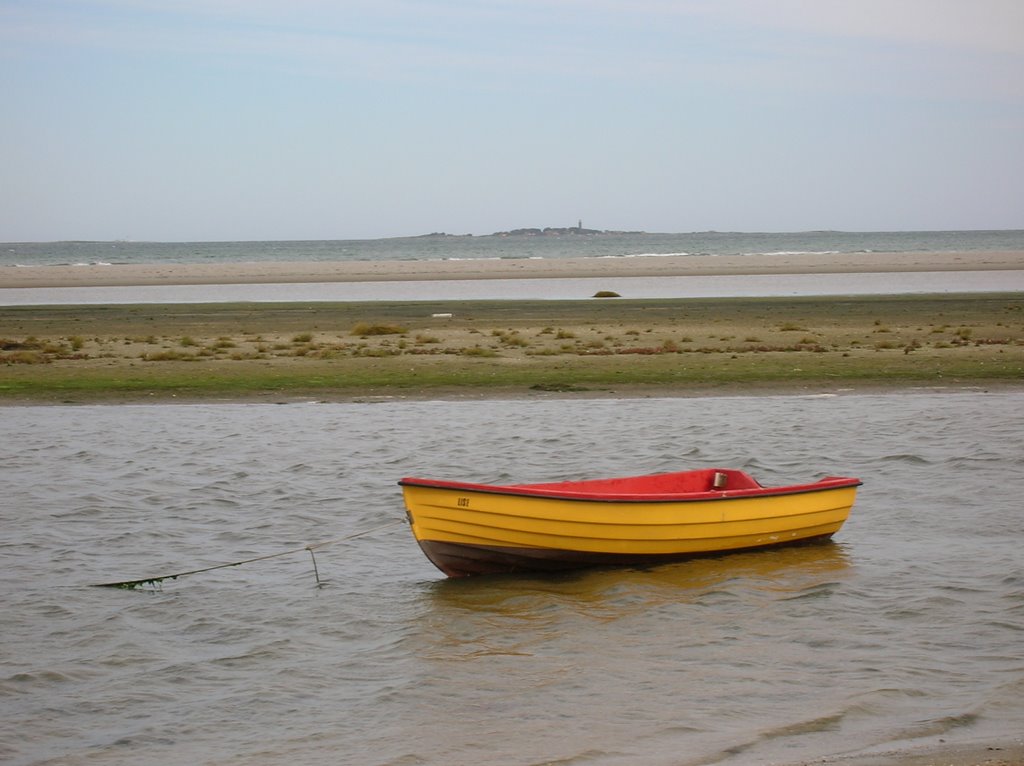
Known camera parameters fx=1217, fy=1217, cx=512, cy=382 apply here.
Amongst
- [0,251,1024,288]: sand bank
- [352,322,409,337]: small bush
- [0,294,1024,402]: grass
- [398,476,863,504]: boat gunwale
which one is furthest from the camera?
[0,251,1024,288]: sand bank

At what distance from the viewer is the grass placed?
90.6ft

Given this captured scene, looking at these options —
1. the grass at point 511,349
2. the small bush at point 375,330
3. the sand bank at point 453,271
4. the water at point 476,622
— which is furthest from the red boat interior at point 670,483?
the sand bank at point 453,271

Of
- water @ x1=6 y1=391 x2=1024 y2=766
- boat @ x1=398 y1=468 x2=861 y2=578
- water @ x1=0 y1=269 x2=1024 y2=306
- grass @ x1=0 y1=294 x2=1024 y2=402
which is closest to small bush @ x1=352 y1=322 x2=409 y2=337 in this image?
grass @ x1=0 y1=294 x2=1024 y2=402

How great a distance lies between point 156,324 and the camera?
43.2m

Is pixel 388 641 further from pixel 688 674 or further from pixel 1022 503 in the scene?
pixel 1022 503

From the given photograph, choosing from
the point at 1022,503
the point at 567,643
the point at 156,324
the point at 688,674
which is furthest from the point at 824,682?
the point at 156,324

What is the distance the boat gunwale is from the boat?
10 millimetres

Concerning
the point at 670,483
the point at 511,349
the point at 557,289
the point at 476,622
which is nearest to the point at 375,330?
the point at 511,349

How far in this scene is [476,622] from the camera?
38.7ft

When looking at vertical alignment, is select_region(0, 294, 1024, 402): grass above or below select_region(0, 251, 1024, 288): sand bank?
below

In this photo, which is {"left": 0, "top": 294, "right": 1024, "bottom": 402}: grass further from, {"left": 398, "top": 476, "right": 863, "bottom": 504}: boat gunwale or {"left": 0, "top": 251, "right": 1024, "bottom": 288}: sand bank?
{"left": 0, "top": 251, "right": 1024, "bottom": 288}: sand bank

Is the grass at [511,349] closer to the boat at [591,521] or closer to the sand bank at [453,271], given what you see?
the boat at [591,521]

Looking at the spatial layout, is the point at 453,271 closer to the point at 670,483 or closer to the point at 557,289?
the point at 557,289

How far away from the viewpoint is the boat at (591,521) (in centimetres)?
1252
